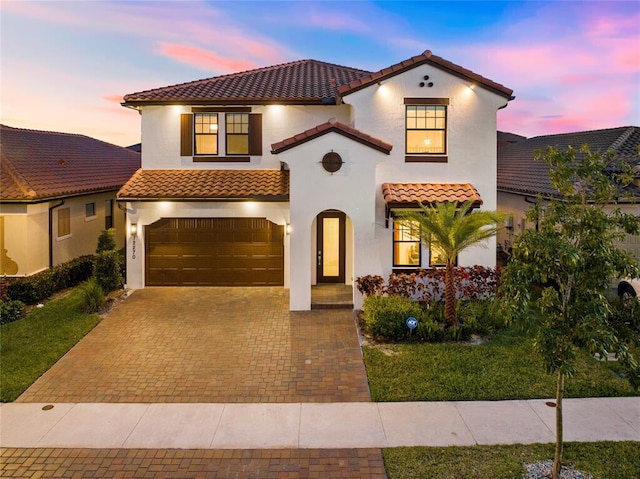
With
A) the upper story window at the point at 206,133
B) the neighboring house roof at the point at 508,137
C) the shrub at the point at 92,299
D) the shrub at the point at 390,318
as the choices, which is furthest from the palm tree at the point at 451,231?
the neighboring house roof at the point at 508,137

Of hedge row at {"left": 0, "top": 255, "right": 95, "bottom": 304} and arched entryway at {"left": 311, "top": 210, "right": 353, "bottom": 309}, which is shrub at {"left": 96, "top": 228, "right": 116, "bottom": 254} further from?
arched entryway at {"left": 311, "top": 210, "right": 353, "bottom": 309}

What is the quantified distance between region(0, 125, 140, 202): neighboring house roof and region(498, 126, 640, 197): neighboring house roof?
655 inches

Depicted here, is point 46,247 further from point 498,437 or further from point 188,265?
point 498,437

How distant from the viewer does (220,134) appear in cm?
1742

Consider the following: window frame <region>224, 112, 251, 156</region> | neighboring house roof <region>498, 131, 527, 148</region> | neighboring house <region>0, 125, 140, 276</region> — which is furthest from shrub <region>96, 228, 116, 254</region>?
neighboring house roof <region>498, 131, 527, 148</region>

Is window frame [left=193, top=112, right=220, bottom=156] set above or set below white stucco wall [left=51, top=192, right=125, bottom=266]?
above

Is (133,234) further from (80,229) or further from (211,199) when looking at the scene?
(80,229)

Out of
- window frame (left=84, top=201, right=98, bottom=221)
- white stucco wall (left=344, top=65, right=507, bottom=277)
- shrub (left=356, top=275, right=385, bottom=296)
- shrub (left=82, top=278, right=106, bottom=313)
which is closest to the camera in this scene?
shrub (left=356, top=275, right=385, bottom=296)

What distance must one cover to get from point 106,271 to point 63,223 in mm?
3998

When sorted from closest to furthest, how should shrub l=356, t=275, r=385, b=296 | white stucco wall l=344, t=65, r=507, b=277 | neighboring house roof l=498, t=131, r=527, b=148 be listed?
shrub l=356, t=275, r=385, b=296
white stucco wall l=344, t=65, r=507, b=277
neighboring house roof l=498, t=131, r=527, b=148

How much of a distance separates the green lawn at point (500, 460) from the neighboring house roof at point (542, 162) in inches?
391

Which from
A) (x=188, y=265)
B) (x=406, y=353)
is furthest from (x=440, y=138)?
(x=188, y=265)

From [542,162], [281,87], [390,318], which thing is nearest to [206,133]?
[281,87]

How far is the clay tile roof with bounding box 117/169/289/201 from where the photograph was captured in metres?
16.0
